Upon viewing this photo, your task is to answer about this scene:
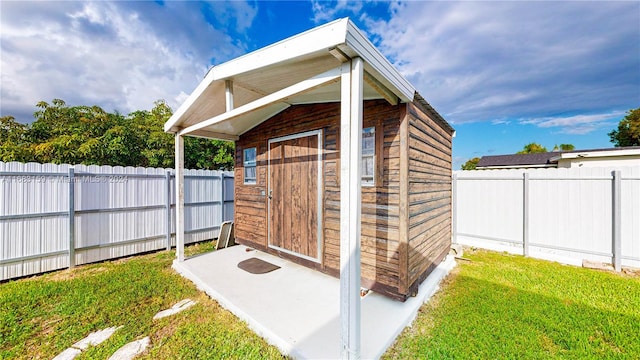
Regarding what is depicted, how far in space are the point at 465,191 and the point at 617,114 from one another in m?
26.9

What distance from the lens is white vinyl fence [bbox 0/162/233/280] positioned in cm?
346

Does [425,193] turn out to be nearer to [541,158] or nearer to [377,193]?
[377,193]

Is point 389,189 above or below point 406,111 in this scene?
below

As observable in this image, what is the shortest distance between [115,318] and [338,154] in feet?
9.96

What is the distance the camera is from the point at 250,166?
181 inches

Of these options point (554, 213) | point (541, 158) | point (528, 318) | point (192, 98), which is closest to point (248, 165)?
point (192, 98)

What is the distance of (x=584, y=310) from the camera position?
261 centimetres

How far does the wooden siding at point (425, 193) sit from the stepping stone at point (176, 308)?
2.53 metres

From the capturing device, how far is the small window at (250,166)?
4491 millimetres

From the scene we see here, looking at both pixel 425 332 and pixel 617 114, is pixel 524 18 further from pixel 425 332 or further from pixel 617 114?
pixel 617 114

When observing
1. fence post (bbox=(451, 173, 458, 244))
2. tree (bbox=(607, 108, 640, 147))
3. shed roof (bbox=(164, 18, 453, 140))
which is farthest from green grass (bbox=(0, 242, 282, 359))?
tree (bbox=(607, 108, 640, 147))

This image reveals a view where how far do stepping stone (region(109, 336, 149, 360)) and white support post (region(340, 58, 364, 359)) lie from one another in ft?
5.61

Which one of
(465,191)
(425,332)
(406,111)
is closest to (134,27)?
(406,111)

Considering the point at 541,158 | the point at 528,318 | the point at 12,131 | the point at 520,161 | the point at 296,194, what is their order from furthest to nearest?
the point at 520,161
the point at 541,158
the point at 12,131
the point at 296,194
the point at 528,318
